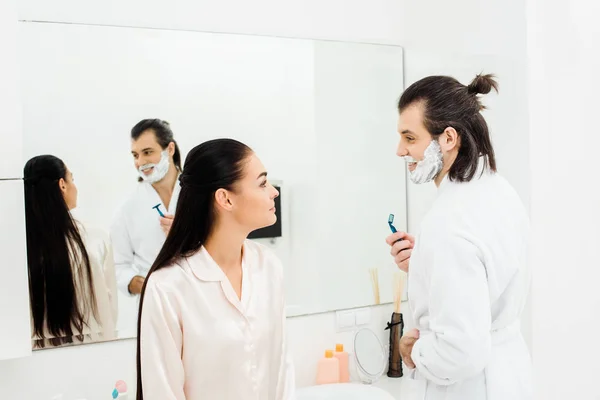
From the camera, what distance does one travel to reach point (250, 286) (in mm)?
1247

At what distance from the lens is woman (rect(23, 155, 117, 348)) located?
153cm

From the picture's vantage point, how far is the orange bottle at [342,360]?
1.94 meters

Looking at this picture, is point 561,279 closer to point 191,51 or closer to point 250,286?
point 250,286

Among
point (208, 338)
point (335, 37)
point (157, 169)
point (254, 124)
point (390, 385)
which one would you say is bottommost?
point (390, 385)

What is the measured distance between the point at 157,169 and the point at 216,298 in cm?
63

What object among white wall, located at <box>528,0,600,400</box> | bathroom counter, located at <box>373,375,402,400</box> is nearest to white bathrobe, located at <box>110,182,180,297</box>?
bathroom counter, located at <box>373,375,402,400</box>

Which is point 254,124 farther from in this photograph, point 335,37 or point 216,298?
point 216,298

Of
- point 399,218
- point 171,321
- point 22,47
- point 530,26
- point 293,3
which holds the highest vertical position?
point 293,3

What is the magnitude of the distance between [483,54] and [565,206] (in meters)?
1.55

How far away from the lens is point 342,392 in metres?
1.84

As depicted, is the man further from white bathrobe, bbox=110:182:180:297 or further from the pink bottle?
the pink bottle

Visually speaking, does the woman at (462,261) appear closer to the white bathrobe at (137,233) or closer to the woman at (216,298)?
the woman at (216,298)

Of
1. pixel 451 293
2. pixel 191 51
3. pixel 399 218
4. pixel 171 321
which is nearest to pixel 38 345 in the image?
pixel 171 321

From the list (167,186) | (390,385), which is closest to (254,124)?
(167,186)
